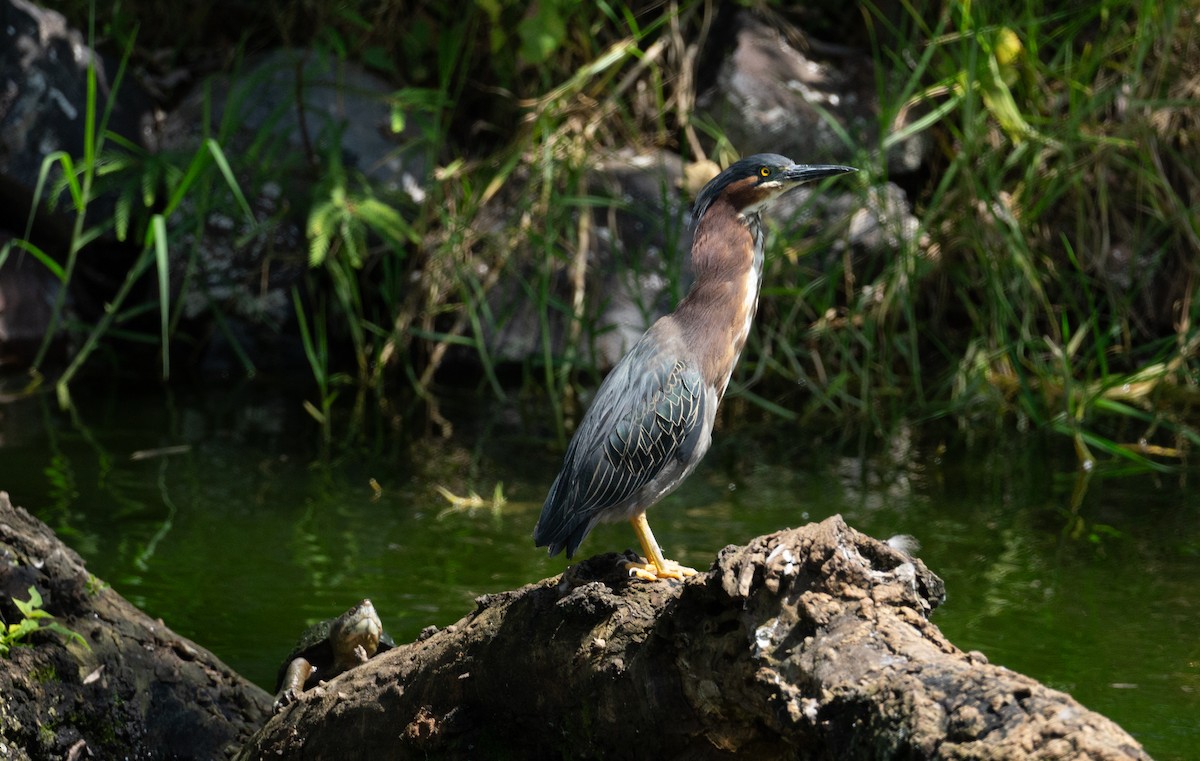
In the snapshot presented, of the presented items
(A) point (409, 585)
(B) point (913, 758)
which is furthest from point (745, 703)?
(A) point (409, 585)

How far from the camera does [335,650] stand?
3.43m

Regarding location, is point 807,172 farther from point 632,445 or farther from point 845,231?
point 845,231

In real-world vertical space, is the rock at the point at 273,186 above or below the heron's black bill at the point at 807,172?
below

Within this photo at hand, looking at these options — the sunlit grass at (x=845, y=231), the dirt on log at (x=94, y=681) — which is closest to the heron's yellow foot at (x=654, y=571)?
the dirt on log at (x=94, y=681)

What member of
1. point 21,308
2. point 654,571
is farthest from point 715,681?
point 21,308

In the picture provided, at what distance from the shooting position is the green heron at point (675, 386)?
3318 mm

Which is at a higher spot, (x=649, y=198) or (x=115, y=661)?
(x=115, y=661)

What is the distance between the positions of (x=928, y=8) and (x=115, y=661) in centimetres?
617

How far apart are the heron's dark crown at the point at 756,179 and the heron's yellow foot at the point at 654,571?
1009 millimetres

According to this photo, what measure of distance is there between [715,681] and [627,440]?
1068mm

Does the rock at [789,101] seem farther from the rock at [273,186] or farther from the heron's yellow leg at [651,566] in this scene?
the heron's yellow leg at [651,566]

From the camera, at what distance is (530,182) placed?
7.31 meters

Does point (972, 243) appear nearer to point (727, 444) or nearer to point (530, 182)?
point (727, 444)

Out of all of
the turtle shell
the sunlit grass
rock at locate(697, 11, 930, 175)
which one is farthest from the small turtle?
rock at locate(697, 11, 930, 175)
